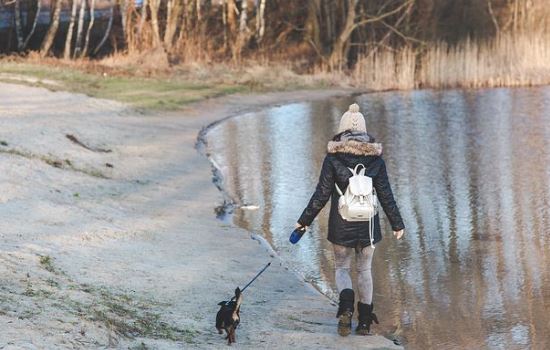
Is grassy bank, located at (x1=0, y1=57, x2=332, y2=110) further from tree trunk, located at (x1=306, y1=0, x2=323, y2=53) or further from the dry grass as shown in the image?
tree trunk, located at (x1=306, y1=0, x2=323, y2=53)

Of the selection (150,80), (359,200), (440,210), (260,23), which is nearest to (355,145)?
(359,200)

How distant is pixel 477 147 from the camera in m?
19.1

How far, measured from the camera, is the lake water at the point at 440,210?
320 inches

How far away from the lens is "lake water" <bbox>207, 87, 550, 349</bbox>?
8117mm

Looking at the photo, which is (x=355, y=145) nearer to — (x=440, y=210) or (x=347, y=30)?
(x=440, y=210)

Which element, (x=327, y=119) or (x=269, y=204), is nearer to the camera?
(x=269, y=204)

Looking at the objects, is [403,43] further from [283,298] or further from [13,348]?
[13,348]

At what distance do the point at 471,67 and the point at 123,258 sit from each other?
26.8 metres

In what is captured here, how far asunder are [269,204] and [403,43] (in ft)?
91.4

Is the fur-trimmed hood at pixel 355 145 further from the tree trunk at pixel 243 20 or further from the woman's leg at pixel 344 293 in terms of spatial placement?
the tree trunk at pixel 243 20

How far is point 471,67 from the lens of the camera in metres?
34.0

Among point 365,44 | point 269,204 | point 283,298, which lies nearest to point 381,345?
point 283,298

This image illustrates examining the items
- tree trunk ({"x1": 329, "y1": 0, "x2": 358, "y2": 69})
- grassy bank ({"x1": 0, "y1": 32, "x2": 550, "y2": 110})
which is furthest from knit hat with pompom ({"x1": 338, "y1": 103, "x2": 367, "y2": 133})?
tree trunk ({"x1": 329, "y1": 0, "x2": 358, "y2": 69})

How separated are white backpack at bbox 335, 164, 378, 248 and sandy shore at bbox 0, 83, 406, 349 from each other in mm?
934
